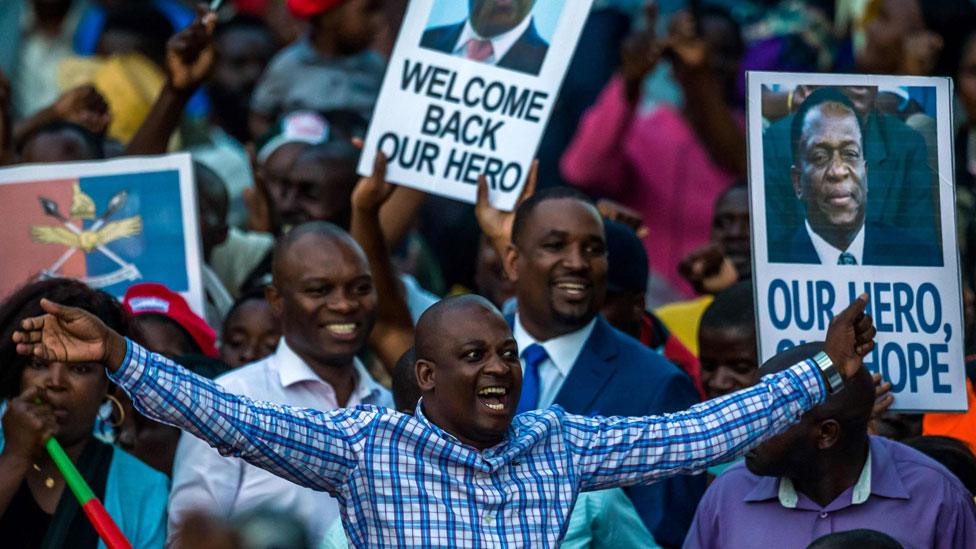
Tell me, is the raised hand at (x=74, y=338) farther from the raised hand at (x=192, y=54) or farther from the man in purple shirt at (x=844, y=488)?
the raised hand at (x=192, y=54)

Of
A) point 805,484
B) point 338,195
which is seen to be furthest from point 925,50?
→ point 805,484

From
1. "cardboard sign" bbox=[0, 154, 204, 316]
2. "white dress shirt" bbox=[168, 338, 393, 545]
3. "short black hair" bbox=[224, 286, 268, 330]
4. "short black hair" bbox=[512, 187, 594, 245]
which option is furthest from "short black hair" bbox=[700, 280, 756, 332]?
"cardboard sign" bbox=[0, 154, 204, 316]

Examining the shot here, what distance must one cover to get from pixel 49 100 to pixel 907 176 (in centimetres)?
651

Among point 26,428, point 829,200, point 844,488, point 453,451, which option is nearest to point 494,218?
point 829,200

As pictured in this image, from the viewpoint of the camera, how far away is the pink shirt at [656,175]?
1042 cm

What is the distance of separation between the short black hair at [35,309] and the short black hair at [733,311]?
2.19 meters

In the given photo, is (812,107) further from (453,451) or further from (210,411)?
(210,411)

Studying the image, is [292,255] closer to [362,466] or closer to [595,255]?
[595,255]

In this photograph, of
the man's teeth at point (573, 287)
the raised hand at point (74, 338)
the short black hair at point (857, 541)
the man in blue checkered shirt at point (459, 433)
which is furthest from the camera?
the man's teeth at point (573, 287)

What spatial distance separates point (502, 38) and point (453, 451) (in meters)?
2.89

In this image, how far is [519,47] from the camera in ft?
24.9

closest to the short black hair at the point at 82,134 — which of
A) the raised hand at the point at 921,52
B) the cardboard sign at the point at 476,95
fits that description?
the cardboard sign at the point at 476,95

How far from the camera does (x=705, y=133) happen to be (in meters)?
10.4

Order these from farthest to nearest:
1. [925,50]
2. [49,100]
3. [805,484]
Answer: [49,100] → [925,50] → [805,484]
